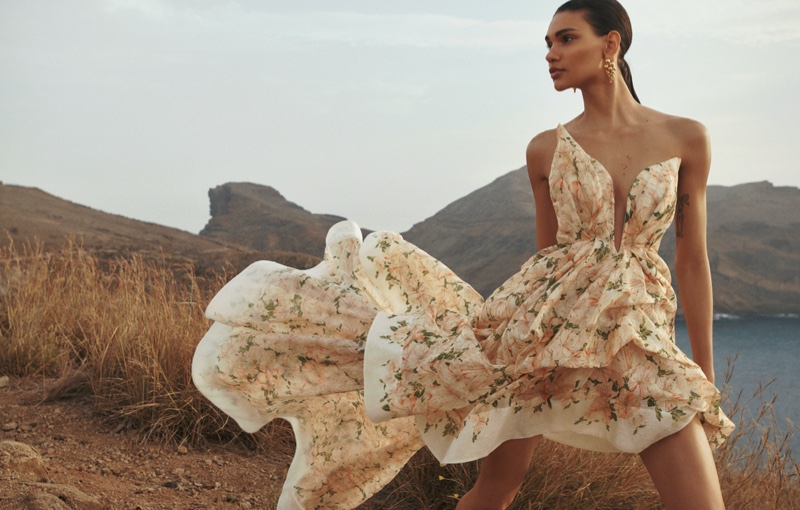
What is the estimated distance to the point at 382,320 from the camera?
7.83ft

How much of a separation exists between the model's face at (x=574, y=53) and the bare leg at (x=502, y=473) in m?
1.14

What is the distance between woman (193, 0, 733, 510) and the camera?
209 centimetres

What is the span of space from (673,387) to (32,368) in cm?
448

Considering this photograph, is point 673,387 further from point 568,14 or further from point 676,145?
point 568,14

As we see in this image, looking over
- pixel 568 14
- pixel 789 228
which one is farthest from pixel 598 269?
pixel 789 228

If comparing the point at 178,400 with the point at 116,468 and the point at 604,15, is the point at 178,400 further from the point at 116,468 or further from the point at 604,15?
the point at 604,15

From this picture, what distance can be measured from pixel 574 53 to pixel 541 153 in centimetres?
35

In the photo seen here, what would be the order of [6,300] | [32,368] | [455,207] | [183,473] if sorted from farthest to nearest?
1. [455,207]
2. [6,300]
3. [32,368]
4. [183,473]

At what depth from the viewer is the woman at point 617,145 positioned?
2311mm

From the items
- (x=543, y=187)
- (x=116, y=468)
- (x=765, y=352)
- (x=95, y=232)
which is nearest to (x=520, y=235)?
(x=765, y=352)

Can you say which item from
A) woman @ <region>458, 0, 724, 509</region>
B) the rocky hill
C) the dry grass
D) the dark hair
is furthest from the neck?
the rocky hill

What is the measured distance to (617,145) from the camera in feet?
8.05

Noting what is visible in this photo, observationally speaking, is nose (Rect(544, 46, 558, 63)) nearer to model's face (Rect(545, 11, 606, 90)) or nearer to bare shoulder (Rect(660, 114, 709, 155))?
model's face (Rect(545, 11, 606, 90))

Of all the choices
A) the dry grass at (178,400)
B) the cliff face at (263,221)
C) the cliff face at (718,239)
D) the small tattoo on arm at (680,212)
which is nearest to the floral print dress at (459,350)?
the small tattoo on arm at (680,212)
